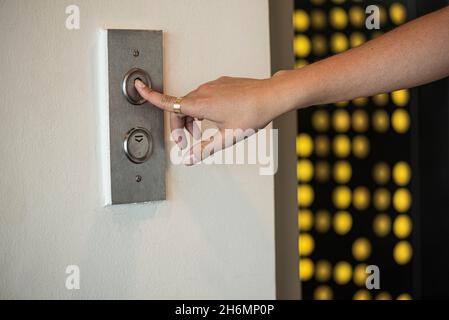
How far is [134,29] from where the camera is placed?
27.6 inches

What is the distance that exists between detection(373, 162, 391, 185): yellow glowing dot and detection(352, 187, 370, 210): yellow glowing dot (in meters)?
0.03

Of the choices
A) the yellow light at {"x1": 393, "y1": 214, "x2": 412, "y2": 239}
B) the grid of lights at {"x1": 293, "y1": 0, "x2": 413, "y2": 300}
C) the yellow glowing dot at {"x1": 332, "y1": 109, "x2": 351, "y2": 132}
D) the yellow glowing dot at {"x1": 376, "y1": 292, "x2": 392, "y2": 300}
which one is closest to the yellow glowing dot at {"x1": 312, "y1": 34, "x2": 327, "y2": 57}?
the grid of lights at {"x1": 293, "y1": 0, "x2": 413, "y2": 300}

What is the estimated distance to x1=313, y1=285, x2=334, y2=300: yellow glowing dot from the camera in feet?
3.26

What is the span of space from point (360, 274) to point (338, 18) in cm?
45

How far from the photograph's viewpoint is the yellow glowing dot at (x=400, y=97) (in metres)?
1.04

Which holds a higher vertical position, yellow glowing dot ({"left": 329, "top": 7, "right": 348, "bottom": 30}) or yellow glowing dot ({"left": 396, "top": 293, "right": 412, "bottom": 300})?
yellow glowing dot ({"left": 329, "top": 7, "right": 348, "bottom": 30})

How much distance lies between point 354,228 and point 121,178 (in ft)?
1.61

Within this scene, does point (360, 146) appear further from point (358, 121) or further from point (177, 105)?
point (177, 105)

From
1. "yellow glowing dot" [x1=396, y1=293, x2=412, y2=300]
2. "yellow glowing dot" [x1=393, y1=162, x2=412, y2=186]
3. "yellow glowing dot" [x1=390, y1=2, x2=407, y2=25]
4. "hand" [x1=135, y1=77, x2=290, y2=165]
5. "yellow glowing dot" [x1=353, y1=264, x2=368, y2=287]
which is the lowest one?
"yellow glowing dot" [x1=396, y1=293, x2=412, y2=300]

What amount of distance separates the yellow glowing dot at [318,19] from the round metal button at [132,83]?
407mm

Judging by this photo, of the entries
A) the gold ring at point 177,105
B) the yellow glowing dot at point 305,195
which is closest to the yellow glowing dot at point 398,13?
the yellow glowing dot at point 305,195

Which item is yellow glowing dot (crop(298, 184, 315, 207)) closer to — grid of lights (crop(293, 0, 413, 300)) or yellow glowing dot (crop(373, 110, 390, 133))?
grid of lights (crop(293, 0, 413, 300))

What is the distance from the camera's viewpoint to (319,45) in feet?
3.29
